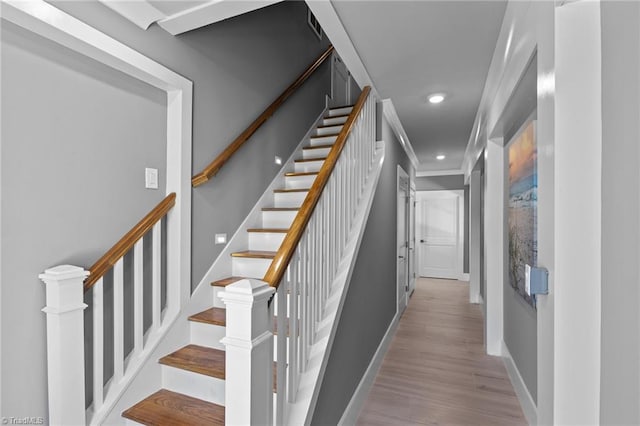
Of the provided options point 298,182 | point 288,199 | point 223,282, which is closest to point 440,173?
point 298,182

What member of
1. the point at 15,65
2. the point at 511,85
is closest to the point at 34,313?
the point at 15,65

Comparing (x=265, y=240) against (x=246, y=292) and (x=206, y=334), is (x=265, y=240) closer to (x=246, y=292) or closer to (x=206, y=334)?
(x=206, y=334)

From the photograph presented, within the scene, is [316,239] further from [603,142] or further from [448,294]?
[448,294]

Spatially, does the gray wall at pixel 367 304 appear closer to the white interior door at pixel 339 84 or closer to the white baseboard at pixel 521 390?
the white baseboard at pixel 521 390

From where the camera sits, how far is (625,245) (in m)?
0.75

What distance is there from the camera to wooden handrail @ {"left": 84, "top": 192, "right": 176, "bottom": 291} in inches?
58.1

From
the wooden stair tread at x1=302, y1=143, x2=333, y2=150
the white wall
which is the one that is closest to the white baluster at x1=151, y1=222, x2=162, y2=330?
the white wall

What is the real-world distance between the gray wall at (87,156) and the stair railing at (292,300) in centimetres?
90

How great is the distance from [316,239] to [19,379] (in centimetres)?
137

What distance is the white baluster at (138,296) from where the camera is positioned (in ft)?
5.49

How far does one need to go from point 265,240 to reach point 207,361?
1.00 m

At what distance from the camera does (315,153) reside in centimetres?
344

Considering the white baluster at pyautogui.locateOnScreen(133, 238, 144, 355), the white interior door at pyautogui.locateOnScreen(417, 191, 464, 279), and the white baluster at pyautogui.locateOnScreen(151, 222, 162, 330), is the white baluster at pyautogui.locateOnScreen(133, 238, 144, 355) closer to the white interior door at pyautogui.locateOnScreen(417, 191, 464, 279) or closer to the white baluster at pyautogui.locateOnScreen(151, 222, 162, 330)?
the white baluster at pyautogui.locateOnScreen(151, 222, 162, 330)

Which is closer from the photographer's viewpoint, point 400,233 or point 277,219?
point 277,219
